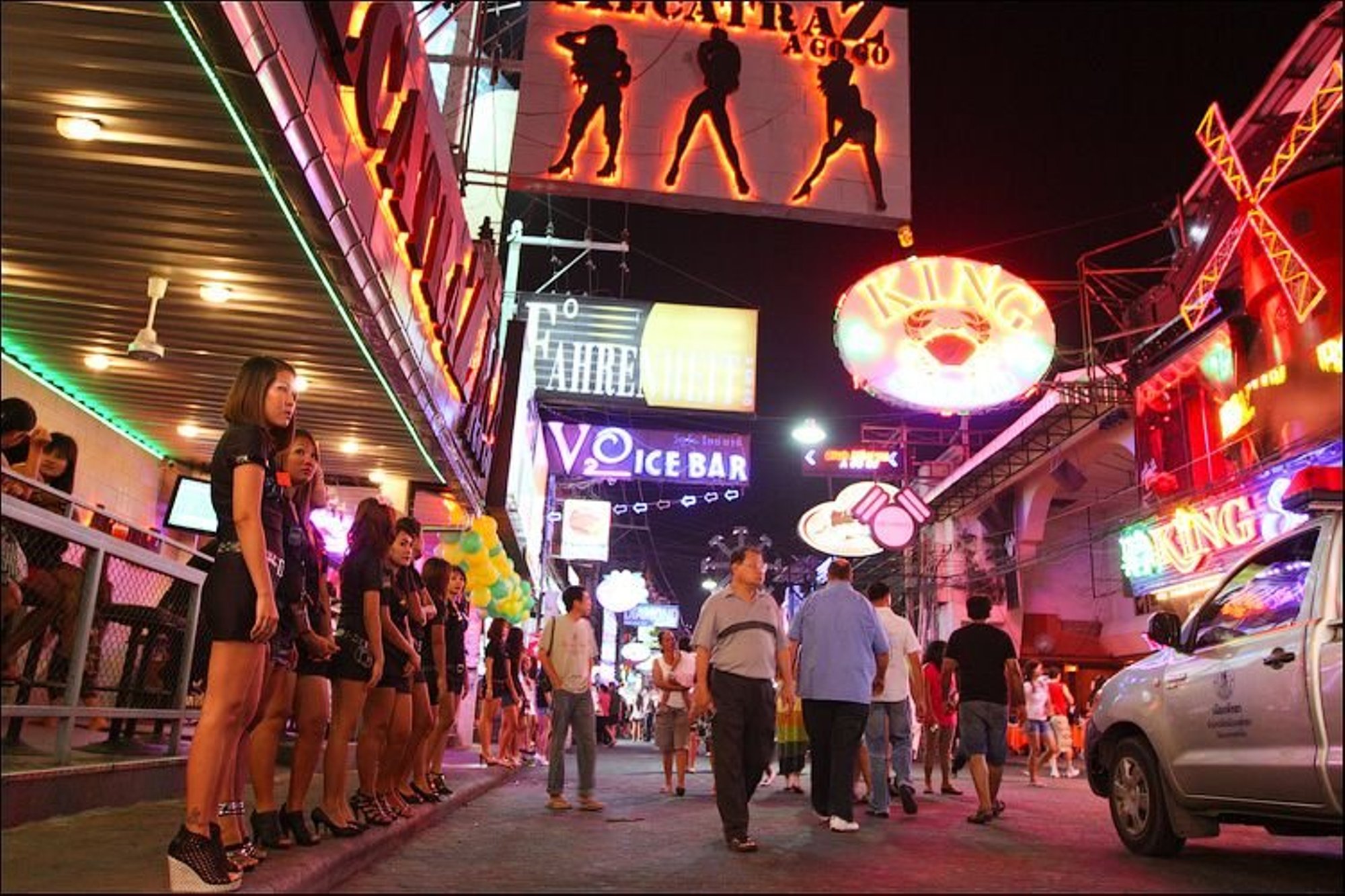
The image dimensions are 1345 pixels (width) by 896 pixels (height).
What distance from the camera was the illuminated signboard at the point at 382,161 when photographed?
5.46 metres

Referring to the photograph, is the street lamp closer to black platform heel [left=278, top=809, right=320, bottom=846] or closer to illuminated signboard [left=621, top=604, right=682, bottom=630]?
illuminated signboard [left=621, top=604, right=682, bottom=630]

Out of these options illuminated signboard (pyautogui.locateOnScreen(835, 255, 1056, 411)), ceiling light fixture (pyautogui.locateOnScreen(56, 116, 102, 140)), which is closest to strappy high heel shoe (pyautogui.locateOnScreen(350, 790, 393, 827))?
ceiling light fixture (pyautogui.locateOnScreen(56, 116, 102, 140))

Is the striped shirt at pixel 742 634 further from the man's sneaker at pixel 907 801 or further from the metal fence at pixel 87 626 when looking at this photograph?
the metal fence at pixel 87 626

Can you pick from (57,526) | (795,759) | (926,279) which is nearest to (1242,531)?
(926,279)

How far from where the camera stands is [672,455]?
2042 centimetres

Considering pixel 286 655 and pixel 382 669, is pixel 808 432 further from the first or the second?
pixel 286 655

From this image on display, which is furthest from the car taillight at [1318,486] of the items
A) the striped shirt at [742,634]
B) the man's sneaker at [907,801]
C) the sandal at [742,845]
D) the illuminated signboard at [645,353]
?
the illuminated signboard at [645,353]

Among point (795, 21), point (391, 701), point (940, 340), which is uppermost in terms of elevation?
point (795, 21)

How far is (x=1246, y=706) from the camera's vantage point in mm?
5141

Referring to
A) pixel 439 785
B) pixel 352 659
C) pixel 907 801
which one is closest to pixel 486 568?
pixel 439 785

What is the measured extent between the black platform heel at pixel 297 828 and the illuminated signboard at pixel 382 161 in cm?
355

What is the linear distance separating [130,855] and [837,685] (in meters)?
4.65

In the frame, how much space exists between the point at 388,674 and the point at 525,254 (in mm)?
20462

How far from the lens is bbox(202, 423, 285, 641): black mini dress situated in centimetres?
401
